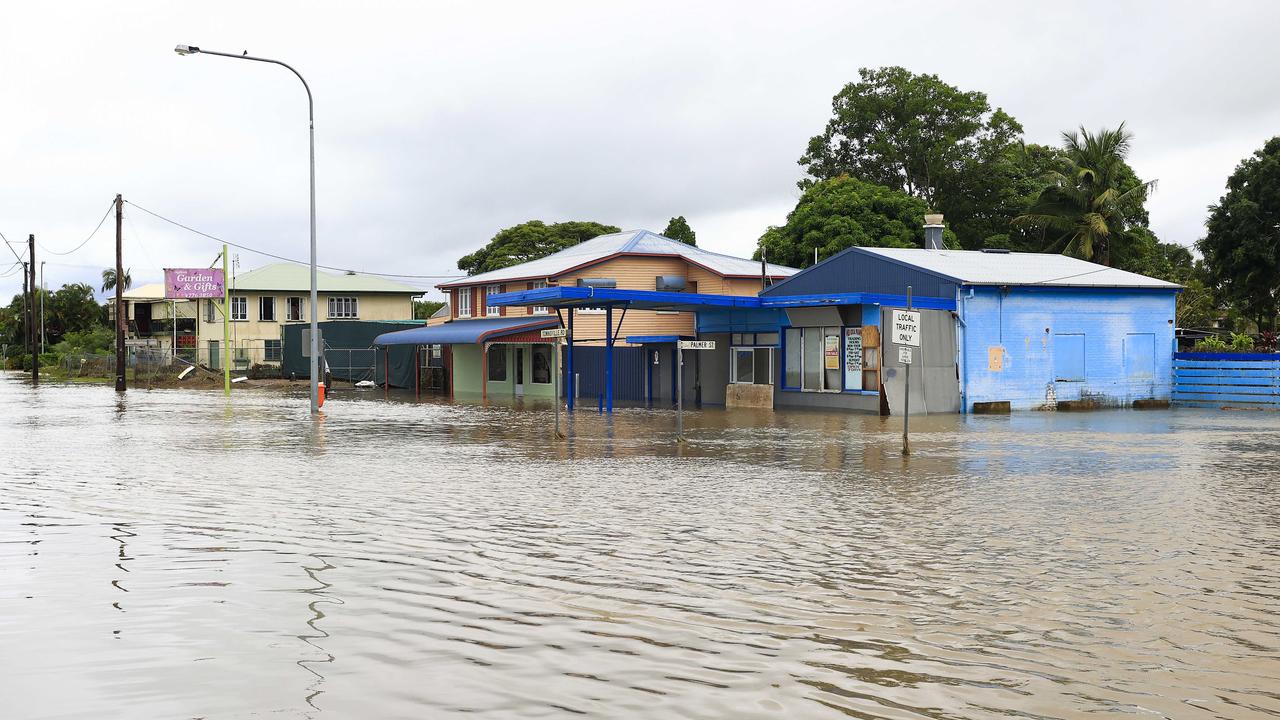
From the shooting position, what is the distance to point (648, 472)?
57.9 feet

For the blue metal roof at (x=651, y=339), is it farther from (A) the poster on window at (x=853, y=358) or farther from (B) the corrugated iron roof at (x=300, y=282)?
(B) the corrugated iron roof at (x=300, y=282)

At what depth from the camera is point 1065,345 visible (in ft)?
124

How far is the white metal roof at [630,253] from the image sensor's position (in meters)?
51.4

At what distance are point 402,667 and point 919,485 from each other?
10.4m

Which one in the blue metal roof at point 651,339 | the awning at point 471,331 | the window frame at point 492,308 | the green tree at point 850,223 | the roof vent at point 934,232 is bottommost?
the blue metal roof at point 651,339

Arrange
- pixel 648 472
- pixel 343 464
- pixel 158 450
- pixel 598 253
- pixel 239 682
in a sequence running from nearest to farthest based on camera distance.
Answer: pixel 239 682, pixel 648 472, pixel 343 464, pixel 158 450, pixel 598 253

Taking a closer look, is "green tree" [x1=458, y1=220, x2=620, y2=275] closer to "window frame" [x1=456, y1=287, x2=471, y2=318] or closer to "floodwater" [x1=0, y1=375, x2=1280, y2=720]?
"window frame" [x1=456, y1=287, x2=471, y2=318]

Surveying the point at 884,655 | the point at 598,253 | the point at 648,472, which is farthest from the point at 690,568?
the point at 598,253

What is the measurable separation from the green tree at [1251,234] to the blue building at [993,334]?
14452 mm

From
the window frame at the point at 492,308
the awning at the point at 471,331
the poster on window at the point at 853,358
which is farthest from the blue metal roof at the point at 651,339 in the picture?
the window frame at the point at 492,308

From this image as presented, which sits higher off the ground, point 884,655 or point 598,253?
point 598,253

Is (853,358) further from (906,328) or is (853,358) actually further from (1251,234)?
(1251,234)

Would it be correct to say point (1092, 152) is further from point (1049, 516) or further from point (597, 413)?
point (1049, 516)

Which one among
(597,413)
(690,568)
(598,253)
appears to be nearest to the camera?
(690,568)
